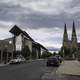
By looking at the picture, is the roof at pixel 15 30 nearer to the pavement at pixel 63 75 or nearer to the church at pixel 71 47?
the church at pixel 71 47

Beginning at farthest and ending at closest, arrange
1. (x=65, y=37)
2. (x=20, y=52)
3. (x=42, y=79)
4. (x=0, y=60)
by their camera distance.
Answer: (x=65, y=37), (x=20, y=52), (x=0, y=60), (x=42, y=79)

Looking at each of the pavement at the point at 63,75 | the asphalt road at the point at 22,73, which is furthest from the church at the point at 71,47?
the pavement at the point at 63,75

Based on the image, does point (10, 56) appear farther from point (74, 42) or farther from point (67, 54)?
point (74, 42)

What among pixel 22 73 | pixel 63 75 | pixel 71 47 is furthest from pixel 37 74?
pixel 71 47

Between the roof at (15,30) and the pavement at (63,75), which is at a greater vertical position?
the roof at (15,30)

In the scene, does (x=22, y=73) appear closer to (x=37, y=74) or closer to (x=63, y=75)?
(x=37, y=74)

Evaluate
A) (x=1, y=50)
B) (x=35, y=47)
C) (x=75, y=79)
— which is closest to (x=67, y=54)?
(x=35, y=47)

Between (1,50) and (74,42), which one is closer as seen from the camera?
(1,50)

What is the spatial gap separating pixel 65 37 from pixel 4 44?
4270 inches

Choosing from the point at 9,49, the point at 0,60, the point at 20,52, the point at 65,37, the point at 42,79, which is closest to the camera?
the point at 42,79

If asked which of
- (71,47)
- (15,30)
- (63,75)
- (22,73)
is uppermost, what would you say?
(15,30)

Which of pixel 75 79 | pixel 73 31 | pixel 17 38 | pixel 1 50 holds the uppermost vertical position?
pixel 73 31

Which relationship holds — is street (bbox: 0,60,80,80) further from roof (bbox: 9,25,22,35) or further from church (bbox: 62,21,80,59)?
church (bbox: 62,21,80,59)

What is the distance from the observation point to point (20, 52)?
318 feet
